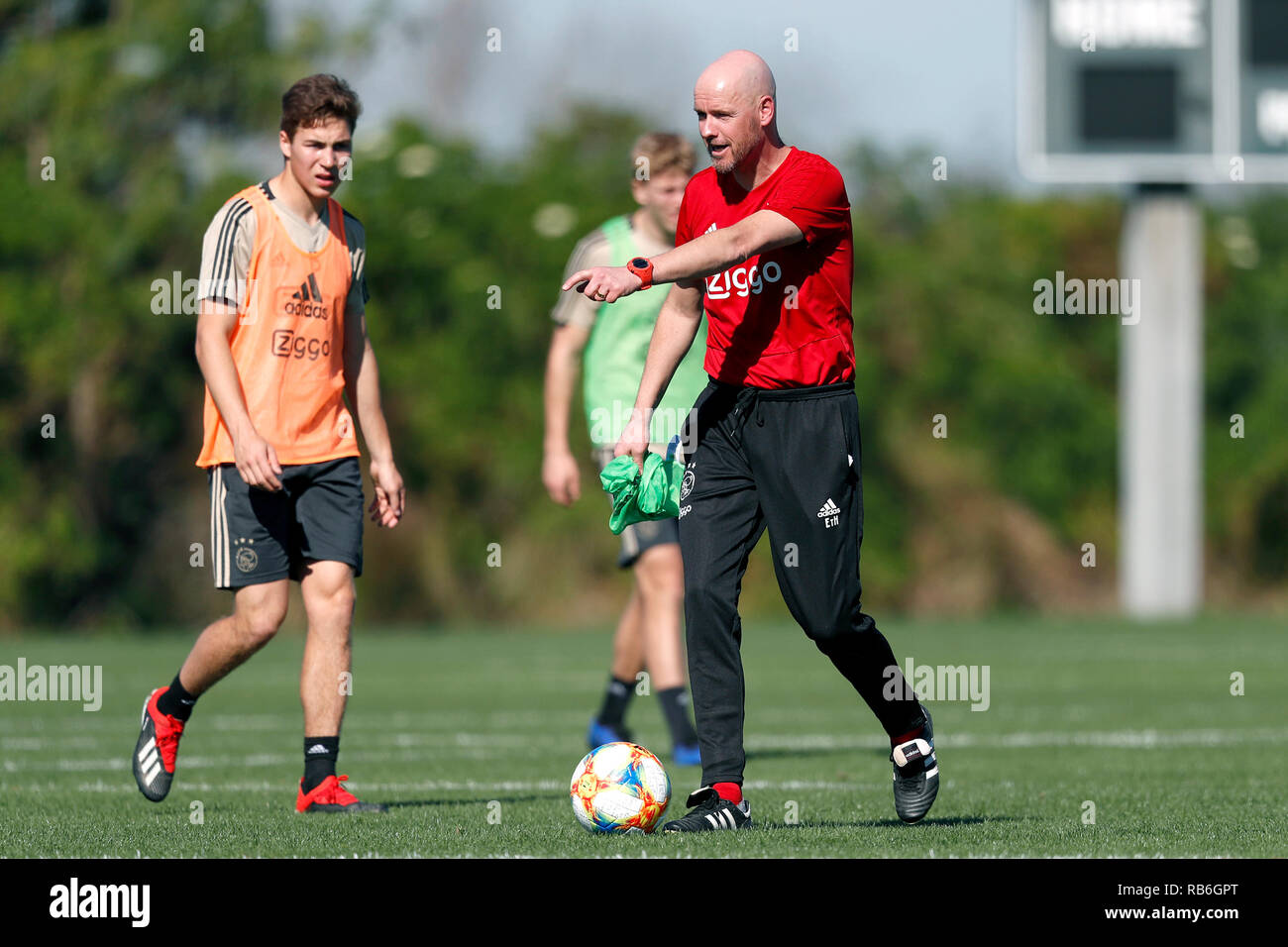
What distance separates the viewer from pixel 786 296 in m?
5.97

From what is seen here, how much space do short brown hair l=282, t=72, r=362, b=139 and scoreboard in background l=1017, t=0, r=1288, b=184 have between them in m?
16.2

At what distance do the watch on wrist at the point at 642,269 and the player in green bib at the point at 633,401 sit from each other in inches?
117

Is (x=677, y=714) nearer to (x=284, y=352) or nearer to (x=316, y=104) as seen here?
(x=284, y=352)

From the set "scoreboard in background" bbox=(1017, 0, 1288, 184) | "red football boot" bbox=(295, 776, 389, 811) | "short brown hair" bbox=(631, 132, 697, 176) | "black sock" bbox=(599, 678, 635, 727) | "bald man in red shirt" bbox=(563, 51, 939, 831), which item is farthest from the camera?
"scoreboard in background" bbox=(1017, 0, 1288, 184)

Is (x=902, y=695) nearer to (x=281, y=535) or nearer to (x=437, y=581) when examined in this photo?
(x=281, y=535)

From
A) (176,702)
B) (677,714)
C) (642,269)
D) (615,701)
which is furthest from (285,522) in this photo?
(615,701)

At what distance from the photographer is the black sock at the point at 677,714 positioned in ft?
28.0

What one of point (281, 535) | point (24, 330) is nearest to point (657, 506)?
point (281, 535)

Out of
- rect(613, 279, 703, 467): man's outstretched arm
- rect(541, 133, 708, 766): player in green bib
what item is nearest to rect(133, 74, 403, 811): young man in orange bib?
rect(613, 279, 703, 467): man's outstretched arm

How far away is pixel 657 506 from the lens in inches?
240

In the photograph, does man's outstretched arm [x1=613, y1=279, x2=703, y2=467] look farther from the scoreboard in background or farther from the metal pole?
the metal pole

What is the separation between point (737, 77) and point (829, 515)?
1.34 m

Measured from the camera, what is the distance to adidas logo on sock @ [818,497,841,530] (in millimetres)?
5887

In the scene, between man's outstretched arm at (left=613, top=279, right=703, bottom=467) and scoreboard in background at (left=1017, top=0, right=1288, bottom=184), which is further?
scoreboard in background at (left=1017, top=0, right=1288, bottom=184)
